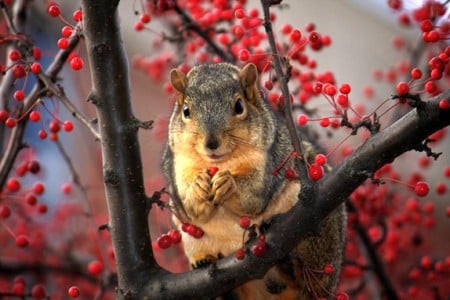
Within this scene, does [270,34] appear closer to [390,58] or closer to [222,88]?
[222,88]

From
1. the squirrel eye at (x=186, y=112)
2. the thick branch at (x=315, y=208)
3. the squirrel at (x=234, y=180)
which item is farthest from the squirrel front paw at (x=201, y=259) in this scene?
the squirrel eye at (x=186, y=112)

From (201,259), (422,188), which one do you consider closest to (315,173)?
(422,188)

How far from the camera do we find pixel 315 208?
3.39ft

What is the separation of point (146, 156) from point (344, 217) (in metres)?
1.93

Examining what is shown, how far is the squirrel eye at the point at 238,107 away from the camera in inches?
54.7

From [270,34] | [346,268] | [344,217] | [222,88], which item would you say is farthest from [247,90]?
[346,268]

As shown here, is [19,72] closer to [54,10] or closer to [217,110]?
[54,10]

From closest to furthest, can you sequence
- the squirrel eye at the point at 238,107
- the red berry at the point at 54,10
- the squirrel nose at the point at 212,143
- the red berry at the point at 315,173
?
the red berry at the point at 315,173
the red berry at the point at 54,10
the squirrel nose at the point at 212,143
the squirrel eye at the point at 238,107

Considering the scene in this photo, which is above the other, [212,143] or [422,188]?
[212,143]

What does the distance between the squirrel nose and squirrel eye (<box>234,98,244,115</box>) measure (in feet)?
0.38

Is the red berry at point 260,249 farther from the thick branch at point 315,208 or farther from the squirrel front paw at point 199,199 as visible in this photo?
the squirrel front paw at point 199,199

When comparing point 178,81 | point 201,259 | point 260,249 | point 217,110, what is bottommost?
point 260,249

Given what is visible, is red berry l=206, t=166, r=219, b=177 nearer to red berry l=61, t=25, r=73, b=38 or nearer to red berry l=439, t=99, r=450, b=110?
red berry l=61, t=25, r=73, b=38

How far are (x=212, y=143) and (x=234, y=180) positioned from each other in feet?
0.35
